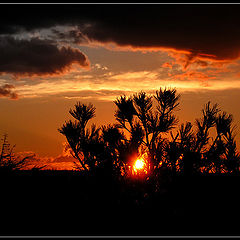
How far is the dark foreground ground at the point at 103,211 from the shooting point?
4.06 m

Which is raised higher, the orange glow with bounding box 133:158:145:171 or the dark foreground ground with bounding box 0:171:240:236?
the orange glow with bounding box 133:158:145:171

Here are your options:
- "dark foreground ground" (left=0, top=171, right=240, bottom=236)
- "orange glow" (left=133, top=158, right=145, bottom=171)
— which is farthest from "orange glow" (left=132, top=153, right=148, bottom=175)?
"dark foreground ground" (left=0, top=171, right=240, bottom=236)

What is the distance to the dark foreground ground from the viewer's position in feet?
13.3

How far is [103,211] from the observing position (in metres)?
4.50

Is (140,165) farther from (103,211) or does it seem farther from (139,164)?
(103,211)

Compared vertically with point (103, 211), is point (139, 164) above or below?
A: above

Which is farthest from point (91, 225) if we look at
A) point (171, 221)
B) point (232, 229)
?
point (232, 229)

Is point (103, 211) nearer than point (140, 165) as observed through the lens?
Yes

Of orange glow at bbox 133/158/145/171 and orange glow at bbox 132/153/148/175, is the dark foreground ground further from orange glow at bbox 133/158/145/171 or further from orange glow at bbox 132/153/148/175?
orange glow at bbox 133/158/145/171

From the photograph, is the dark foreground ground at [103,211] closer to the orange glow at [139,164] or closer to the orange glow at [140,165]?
the orange glow at [140,165]

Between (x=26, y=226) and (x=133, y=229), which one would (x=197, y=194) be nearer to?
(x=133, y=229)

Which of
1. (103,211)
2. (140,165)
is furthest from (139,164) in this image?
(103,211)

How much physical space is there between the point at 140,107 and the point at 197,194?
380cm

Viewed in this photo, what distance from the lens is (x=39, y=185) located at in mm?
5172
